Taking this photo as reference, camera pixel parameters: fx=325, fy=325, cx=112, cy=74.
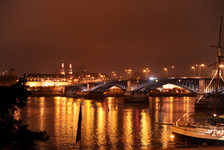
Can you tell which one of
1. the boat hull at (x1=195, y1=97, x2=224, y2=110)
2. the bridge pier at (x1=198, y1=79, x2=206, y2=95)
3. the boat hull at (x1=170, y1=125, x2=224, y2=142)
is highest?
the bridge pier at (x1=198, y1=79, x2=206, y2=95)

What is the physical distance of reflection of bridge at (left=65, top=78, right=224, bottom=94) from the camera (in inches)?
2355

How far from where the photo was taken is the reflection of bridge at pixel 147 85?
196ft

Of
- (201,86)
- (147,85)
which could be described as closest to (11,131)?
(201,86)

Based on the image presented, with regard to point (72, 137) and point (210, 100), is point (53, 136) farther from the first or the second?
point (210, 100)

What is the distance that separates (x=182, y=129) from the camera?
22.5 m

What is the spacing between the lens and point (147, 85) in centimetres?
7894

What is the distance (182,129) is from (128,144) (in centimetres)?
389

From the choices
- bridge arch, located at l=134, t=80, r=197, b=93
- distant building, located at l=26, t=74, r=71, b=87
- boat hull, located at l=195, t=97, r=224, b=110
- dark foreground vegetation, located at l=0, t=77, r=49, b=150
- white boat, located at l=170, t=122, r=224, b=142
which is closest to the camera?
dark foreground vegetation, located at l=0, t=77, r=49, b=150

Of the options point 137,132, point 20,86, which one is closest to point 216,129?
point 137,132

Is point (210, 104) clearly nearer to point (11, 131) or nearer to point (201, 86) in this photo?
point (201, 86)

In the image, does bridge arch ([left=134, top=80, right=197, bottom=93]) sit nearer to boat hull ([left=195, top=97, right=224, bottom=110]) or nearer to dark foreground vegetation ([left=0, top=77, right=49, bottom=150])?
boat hull ([left=195, top=97, right=224, bottom=110])

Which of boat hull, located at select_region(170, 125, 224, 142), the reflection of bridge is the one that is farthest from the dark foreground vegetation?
the reflection of bridge

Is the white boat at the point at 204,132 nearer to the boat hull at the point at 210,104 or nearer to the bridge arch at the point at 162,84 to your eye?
the boat hull at the point at 210,104

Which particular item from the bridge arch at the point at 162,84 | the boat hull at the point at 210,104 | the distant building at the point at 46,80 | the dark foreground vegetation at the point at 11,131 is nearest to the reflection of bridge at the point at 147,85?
the bridge arch at the point at 162,84
